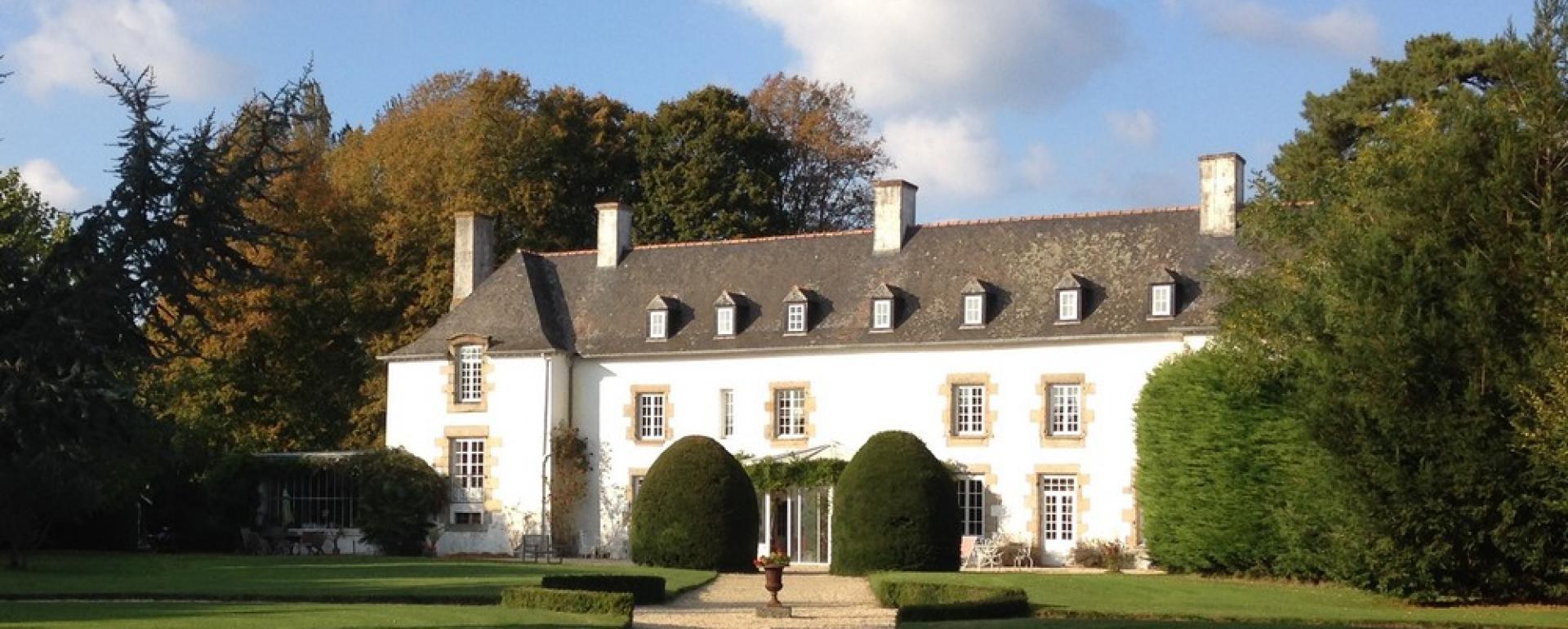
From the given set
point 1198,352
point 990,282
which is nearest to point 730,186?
point 990,282

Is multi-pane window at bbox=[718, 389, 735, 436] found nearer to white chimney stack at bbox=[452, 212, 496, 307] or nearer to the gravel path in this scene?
white chimney stack at bbox=[452, 212, 496, 307]

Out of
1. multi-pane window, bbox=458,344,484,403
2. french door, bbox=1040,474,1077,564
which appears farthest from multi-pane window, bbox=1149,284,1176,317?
multi-pane window, bbox=458,344,484,403

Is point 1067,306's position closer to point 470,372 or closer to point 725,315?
point 725,315

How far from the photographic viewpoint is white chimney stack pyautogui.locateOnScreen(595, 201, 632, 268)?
40.5 m

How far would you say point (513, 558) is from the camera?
3653 cm

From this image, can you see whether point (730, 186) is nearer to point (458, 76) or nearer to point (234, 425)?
point (458, 76)

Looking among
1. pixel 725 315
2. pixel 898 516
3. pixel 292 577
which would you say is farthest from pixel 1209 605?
pixel 725 315

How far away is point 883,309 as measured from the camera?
35875 mm

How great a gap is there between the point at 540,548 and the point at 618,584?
13472 millimetres

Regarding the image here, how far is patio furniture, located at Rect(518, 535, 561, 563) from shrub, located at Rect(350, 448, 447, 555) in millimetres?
2167

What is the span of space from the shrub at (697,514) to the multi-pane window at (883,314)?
4833 millimetres

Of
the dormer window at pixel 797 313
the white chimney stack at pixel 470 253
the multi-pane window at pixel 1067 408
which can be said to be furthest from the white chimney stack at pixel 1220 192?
the white chimney stack at pixel 470 253

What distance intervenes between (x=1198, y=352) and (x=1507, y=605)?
8.37 m

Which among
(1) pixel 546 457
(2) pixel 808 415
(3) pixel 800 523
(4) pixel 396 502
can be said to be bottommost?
(3) pixel 800 523
